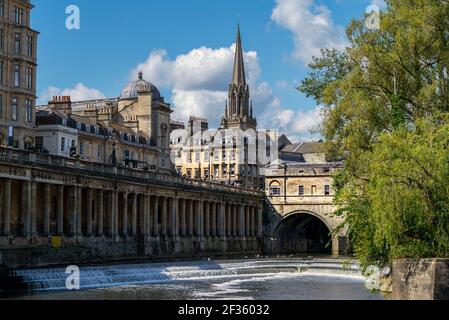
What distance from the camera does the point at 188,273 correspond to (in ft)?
181

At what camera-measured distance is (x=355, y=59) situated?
3975 cm

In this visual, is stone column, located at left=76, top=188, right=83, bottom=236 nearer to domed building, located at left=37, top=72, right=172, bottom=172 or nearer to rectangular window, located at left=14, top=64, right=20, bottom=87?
rectangular window, located at left=14, top=64, right=20, bottom=87

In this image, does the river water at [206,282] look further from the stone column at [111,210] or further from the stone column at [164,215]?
the stone column at [164,215]

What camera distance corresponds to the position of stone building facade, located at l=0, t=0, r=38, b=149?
64062 millimetres

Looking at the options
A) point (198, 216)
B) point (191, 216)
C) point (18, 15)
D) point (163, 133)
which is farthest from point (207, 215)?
point (18, 15)

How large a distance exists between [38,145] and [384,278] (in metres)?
49.2

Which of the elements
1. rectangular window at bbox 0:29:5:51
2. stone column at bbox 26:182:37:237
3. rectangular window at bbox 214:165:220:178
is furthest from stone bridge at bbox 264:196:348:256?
stone column at bbox 26:182:37:237

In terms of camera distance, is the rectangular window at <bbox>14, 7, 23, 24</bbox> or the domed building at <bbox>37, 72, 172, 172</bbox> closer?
the rectangular window at <bbox>14, 7, 23, 24</bbox>

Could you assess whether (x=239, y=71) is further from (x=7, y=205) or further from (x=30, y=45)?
(x=7, y=205)

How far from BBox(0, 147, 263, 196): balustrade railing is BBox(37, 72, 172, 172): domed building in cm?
645

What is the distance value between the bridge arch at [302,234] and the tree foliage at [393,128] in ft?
199

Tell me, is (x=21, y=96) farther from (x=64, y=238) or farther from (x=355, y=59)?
(x=355, y=59)

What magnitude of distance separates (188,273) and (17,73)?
23.3m

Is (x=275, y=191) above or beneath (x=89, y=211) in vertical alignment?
above
